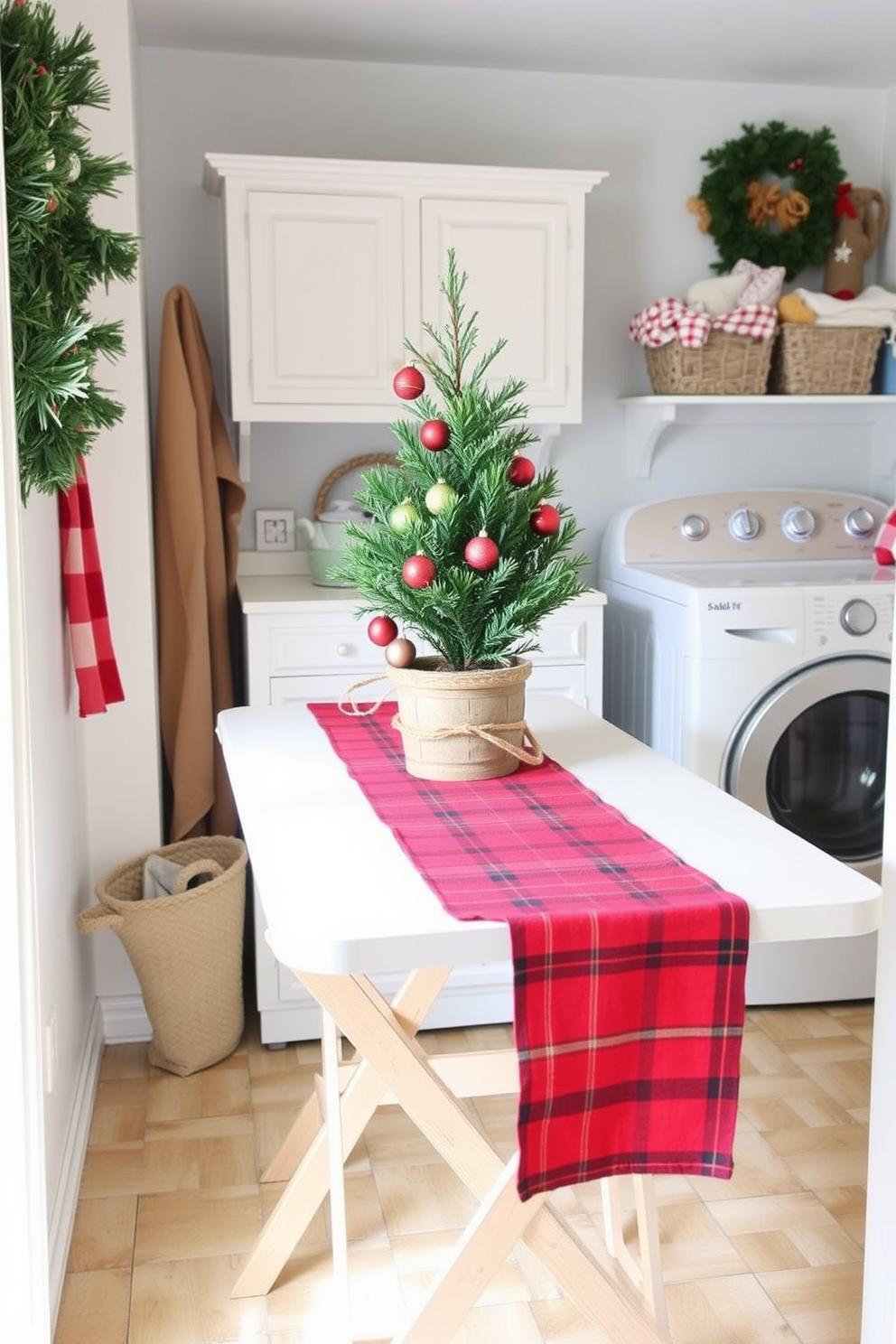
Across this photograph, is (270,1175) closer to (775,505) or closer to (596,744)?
(596,744)

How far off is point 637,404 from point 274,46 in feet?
4.09

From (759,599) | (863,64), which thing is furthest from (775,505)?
(863,64)

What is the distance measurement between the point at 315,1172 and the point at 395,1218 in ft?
1.21

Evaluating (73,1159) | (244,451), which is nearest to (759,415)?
(244,451)

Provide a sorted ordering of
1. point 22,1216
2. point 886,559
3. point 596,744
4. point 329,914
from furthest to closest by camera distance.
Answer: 1. point 886,559
2. point 596,744
3. point 22,1216
4. point 329,914

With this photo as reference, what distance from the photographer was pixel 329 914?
1321 mm

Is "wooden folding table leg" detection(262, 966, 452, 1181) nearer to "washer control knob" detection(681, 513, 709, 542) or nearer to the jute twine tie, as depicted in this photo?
the jute twine tie

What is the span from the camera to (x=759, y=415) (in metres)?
3.71

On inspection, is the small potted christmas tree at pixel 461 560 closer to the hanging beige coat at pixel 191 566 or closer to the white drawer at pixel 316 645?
the white drawer at pixel 316 645

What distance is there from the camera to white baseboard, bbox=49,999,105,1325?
2127 mm

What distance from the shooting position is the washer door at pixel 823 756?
121 inches

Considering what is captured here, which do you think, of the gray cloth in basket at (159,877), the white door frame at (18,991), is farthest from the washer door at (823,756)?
the white door frame at (18,991)

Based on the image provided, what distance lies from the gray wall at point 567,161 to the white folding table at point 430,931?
1.62 metres

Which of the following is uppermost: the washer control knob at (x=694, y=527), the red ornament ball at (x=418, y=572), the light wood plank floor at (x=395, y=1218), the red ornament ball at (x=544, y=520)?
the red ornament ball at (x=544, y=520)
